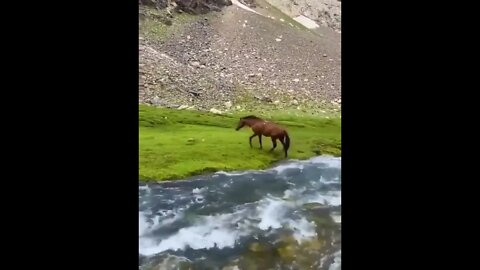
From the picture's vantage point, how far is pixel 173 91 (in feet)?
4.87

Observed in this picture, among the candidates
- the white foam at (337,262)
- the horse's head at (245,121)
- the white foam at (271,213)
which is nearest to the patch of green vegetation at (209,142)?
the horse's head at (245,121)

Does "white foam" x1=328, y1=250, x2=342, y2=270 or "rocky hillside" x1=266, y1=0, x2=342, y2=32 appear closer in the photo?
"white foam" x1=328, y1=250, x2=342, y2=270

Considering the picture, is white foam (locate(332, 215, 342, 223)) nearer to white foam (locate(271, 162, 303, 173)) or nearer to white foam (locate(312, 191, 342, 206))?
white foam (locate(312, 191, 342, 206))

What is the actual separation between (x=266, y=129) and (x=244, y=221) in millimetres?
277

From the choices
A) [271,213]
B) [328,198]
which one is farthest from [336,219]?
[271,213]

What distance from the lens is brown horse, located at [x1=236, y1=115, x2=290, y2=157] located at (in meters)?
1.48

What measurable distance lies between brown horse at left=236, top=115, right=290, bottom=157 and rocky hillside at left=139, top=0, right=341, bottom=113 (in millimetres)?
43

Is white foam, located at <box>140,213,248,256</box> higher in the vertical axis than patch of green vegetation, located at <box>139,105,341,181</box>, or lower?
lower

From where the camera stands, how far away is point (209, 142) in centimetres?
145

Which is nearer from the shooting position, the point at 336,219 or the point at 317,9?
the point at 336,219

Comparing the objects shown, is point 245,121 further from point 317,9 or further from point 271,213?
point 317,9

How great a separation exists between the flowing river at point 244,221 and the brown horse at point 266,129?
81 mm

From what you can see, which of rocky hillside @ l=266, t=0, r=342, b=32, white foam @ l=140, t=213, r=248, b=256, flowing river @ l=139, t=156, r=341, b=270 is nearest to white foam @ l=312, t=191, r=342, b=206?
flowing river @ l=139, t=156, r=341, b=270
